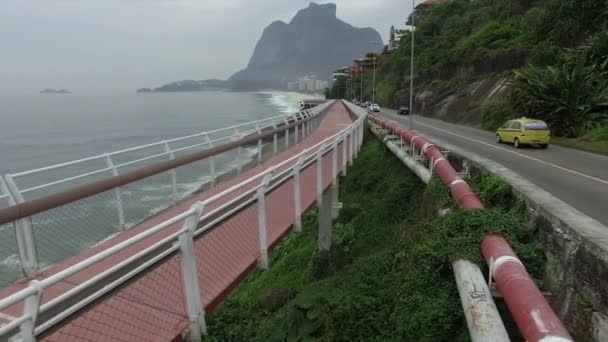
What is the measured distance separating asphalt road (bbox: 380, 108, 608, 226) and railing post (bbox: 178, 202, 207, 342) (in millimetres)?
6551

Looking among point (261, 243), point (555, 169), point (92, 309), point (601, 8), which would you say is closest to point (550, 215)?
point (261, 243)

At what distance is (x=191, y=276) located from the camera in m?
4.09

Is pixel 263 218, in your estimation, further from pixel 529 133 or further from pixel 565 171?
pixel 529 133

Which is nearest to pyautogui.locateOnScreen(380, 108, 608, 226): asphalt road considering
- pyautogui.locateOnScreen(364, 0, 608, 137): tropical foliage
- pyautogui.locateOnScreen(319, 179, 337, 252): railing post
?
pyautogui.locateOnScreen(364, 0, 608, 137): tropical foliage

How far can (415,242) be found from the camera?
6.26 m

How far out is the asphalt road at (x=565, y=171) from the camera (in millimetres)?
9156

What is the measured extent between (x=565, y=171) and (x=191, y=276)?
1260 centimetres

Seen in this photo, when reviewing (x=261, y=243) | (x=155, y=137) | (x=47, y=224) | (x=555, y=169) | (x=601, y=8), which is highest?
(x=601, y=8)

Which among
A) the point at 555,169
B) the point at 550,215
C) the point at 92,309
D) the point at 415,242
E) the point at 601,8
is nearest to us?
the point at 92,309

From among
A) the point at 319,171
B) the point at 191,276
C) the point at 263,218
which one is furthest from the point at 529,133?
the point at 191,276

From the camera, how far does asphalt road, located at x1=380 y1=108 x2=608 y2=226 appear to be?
916cm

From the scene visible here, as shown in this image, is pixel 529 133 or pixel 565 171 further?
pixel 529 133

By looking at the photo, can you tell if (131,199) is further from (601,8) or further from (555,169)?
(601,8)

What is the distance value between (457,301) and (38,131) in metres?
77.7
